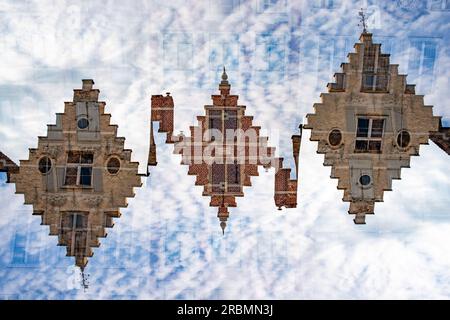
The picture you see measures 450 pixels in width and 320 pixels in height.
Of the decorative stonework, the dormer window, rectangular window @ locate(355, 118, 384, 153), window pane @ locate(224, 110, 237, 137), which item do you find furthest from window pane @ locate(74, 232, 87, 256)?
the dormer window

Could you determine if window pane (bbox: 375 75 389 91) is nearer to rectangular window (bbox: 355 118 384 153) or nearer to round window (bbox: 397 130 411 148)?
rectangular window (bbox: 355 118 384 153)

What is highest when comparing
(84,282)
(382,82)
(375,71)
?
(375,71)

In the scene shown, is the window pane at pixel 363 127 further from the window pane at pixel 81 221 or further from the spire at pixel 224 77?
the window pane at pixel 81 221

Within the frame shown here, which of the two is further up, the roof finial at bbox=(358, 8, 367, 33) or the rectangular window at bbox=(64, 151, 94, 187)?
the roof finial at bbox=(358, 8, 367, 33)

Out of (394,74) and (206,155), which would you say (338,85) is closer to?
(394,74)

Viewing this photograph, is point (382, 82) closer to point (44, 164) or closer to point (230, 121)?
point (230, 121)

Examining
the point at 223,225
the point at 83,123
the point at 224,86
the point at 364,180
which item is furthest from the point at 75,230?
the point at 364,180
